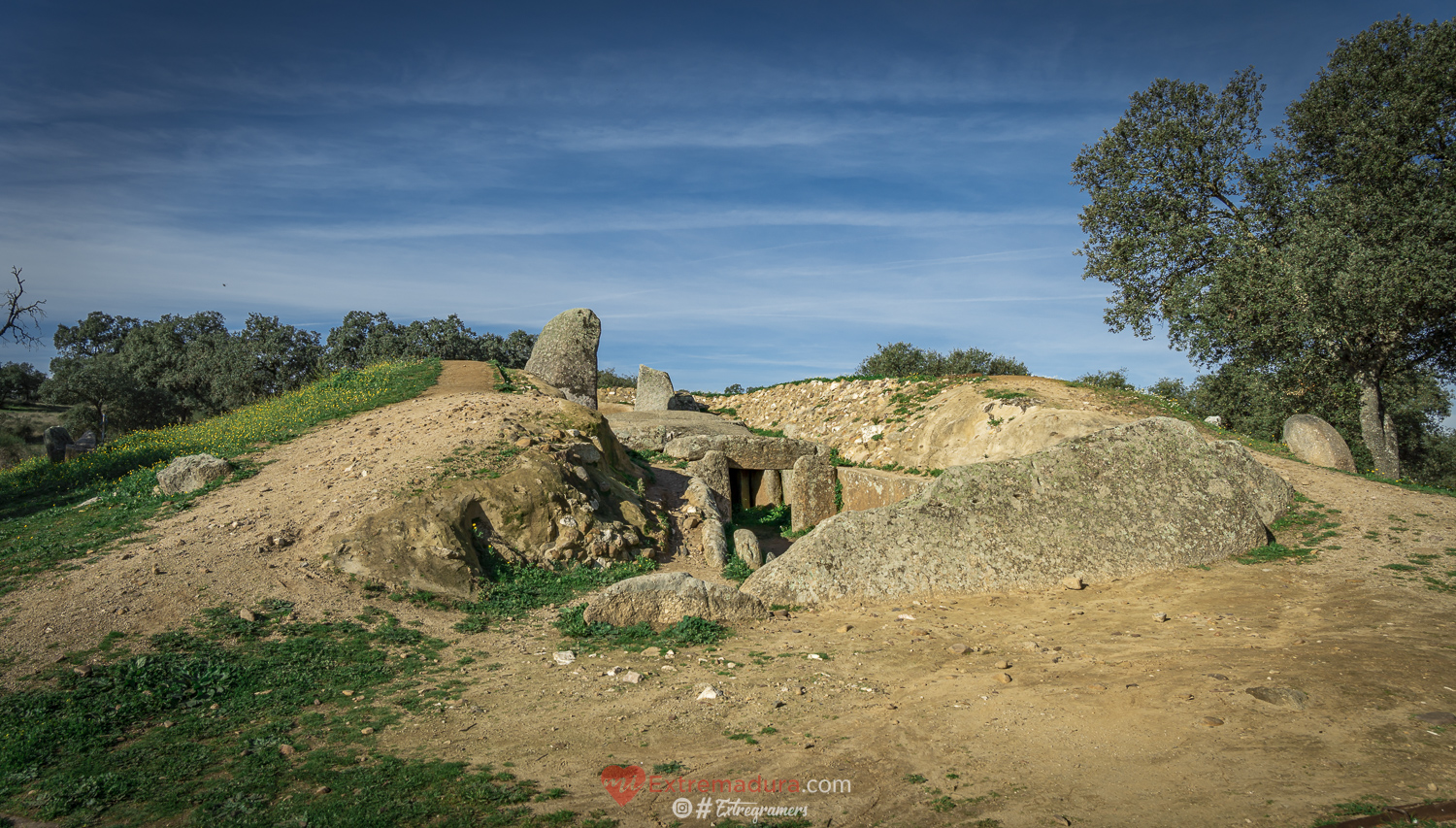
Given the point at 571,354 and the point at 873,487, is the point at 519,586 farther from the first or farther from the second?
the point at 571,354

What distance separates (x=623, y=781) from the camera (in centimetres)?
468

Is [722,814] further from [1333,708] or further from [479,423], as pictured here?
[479,423]

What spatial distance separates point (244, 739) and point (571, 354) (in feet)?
46.7

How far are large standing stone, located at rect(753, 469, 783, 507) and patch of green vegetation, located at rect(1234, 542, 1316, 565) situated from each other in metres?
9.06

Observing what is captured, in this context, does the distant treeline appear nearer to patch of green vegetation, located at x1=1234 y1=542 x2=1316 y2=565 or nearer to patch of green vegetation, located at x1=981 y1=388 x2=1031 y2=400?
patch of green vegetation, located at x1=981 y1=388 x2=1031 y2=400

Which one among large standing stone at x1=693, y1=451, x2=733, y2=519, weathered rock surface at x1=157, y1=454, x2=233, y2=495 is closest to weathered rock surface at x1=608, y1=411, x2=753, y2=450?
large standing stone at x1=693, y1=451, x2=733, y2=519

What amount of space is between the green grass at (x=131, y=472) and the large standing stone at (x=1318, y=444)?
63.0 ft

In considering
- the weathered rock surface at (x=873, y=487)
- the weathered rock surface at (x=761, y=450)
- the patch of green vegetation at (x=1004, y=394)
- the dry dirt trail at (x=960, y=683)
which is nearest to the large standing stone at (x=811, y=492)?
the weathered rock surface at (x=873, y=487)

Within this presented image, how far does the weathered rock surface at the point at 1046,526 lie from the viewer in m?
8.94

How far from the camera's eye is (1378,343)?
51.9 feet

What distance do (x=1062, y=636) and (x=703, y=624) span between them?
12.4ft

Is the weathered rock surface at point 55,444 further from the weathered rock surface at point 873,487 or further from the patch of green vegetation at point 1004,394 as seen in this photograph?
the patch of green vegetation at point 1004,394

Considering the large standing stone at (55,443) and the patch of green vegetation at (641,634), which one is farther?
the large standing stone at (55,443)

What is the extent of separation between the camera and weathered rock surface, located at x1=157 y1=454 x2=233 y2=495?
10.5 m
